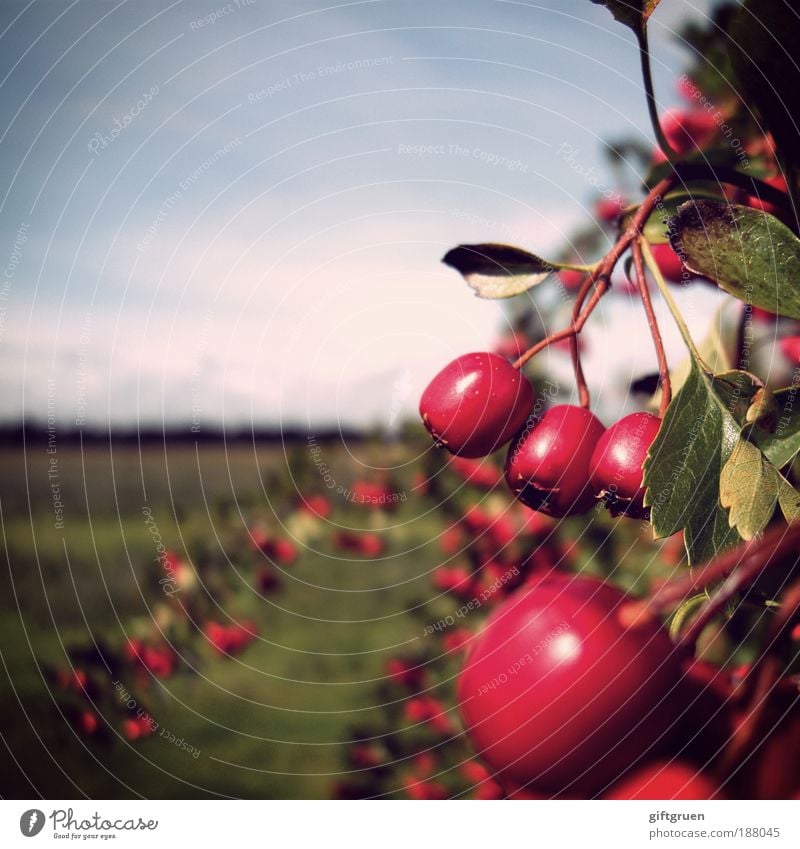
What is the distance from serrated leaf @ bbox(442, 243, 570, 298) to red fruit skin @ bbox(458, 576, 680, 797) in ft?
0.50

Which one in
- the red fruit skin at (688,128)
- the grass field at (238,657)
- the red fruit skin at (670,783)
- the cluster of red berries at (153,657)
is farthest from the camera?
the grass field at (238,657)

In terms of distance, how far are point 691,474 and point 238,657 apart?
139 centimetres

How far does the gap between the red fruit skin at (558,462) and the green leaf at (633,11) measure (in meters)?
0.18

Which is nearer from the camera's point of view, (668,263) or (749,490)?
(749,490)

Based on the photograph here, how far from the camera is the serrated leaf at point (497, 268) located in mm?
380

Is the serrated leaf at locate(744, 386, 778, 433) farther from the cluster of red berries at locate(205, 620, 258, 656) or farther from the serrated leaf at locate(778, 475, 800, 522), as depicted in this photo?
the cluster of red berries at locate(205, 620, 258, 656)

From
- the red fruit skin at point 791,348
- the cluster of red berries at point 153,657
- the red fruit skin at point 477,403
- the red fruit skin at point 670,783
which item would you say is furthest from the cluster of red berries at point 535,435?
the cluster of red berries at point 153,657

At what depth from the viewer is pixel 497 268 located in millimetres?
385

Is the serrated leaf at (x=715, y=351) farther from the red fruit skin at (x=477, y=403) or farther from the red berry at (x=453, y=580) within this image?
the red berry at (x=453, y=580)

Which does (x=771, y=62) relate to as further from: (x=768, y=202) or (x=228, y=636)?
(x=228, y=636)

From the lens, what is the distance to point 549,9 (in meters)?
0.54
